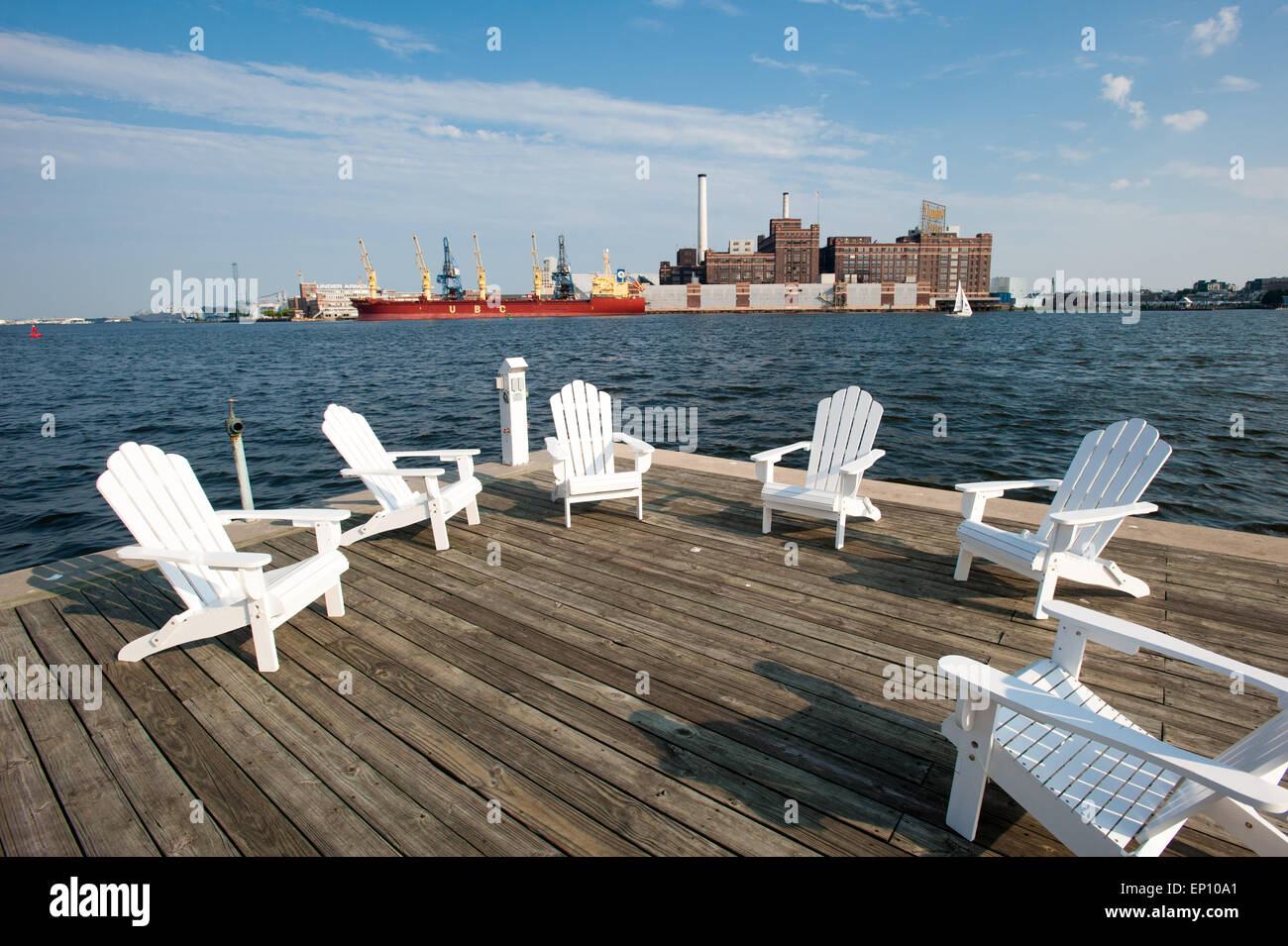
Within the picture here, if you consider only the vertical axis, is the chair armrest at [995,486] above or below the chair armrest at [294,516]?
above

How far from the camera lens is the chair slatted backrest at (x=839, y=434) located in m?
4.43

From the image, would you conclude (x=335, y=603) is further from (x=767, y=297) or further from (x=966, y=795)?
(x=767, y=297)

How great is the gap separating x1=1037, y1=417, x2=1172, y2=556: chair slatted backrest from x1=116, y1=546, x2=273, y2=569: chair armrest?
3.62 metres

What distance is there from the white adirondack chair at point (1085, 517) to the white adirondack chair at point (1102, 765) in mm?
1182

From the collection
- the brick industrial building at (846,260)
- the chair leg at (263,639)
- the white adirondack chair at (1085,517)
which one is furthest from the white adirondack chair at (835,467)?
the brick industrial building at (846,260)

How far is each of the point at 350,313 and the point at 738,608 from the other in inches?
4734

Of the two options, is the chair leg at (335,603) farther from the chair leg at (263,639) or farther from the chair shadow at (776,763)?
the chair shadow at (776,763)

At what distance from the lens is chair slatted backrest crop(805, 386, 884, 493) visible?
174 inches

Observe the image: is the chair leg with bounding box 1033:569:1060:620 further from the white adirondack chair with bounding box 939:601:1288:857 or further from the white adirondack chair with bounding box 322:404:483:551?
the white adirondack chair with bounding box 322:404:483:551

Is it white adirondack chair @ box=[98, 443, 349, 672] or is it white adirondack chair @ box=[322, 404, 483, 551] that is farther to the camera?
white adirondack chair @ box=[322, 404, 483, 551]

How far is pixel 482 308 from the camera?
260 feet

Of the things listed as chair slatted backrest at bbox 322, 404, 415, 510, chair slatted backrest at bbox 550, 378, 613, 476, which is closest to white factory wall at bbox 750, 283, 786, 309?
chair slatted backrest at bbox 550, 378, 613, 476

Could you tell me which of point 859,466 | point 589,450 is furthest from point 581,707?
point 589,450

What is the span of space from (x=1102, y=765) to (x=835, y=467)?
9.50ft
